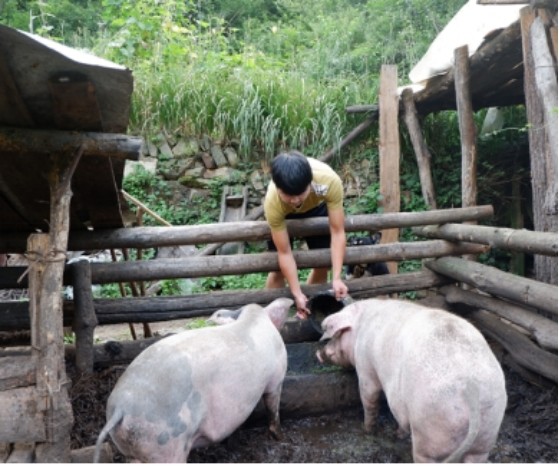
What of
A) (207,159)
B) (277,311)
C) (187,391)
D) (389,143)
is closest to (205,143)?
(207,159)

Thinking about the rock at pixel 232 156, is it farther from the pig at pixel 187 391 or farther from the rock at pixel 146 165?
the pig at pixel 187 391

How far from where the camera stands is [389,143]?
7.83 metres

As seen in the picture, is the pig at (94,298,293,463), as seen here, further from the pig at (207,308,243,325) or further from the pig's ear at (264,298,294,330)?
the pig's ear at (264,298,294,330)

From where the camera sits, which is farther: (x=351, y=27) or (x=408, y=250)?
(x=351, y=27)

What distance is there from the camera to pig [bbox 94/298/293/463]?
102 inches

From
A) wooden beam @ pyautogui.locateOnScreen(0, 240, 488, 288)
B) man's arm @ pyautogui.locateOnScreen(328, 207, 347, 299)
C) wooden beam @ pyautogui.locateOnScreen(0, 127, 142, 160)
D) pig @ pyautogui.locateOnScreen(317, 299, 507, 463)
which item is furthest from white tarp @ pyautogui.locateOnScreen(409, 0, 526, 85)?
wooden beam @ pyautogui.locateOnScreen(0, 127, 142, 160)

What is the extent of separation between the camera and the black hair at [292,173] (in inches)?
149

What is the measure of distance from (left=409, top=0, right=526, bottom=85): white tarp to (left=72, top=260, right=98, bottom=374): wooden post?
4.61m

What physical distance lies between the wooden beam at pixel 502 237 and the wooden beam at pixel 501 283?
24cm

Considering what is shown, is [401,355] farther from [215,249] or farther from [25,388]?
[215,249]

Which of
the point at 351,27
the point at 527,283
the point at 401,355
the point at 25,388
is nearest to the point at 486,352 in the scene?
the point at 401,355

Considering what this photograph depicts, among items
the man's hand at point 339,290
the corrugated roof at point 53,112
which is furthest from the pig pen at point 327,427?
the corrugated roof at point 53,112

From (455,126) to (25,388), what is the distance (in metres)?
8.26

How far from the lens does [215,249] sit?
858cm
